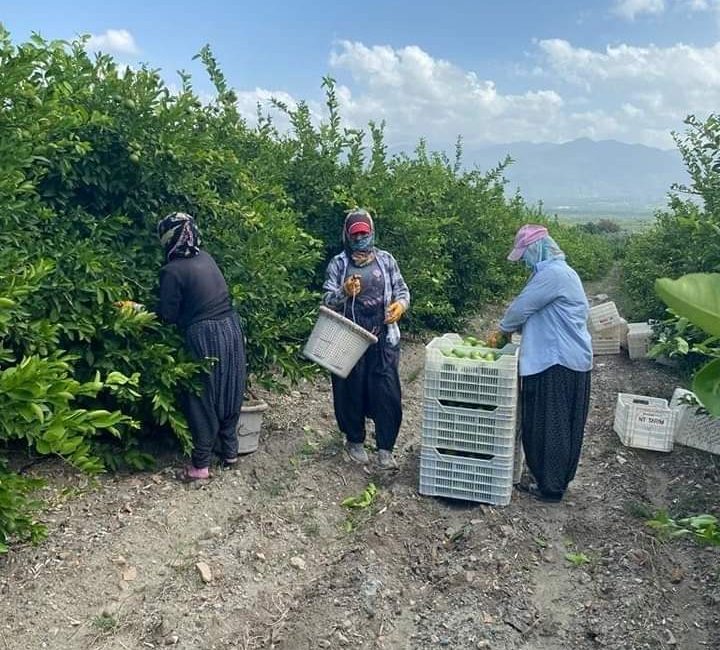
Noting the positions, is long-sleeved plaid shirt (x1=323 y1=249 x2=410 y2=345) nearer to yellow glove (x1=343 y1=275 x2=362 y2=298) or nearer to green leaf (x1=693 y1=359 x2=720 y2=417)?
yellow glove (x1=343 y1=275 x2=362 y2=298)

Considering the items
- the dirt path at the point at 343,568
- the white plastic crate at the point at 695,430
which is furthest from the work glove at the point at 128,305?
the white plastic crate at the point at 695,430

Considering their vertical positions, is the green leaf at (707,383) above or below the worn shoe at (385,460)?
above

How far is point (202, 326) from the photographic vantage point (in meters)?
4.82

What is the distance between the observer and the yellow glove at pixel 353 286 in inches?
203

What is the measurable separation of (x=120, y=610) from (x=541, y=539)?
2543 mm

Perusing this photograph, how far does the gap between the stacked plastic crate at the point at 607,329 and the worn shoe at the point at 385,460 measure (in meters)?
5.64

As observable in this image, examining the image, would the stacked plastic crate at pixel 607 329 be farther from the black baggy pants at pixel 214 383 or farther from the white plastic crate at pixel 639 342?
the black baggy pants at pixel 214 383

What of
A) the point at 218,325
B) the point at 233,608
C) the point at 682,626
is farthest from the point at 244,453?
the point at 682,626

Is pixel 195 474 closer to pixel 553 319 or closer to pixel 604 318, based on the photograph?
pixel 553 319

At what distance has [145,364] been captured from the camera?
469 cm

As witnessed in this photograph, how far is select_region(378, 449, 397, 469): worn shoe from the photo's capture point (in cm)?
564

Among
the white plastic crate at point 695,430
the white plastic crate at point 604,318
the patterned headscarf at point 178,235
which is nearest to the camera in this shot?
the patterned headscarf at point 178,235

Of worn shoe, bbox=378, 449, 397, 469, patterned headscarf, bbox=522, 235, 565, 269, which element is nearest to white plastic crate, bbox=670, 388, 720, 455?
patterned headscarf, bbox=522, 235, 565, 269

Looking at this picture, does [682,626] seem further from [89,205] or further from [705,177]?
[705,177]
